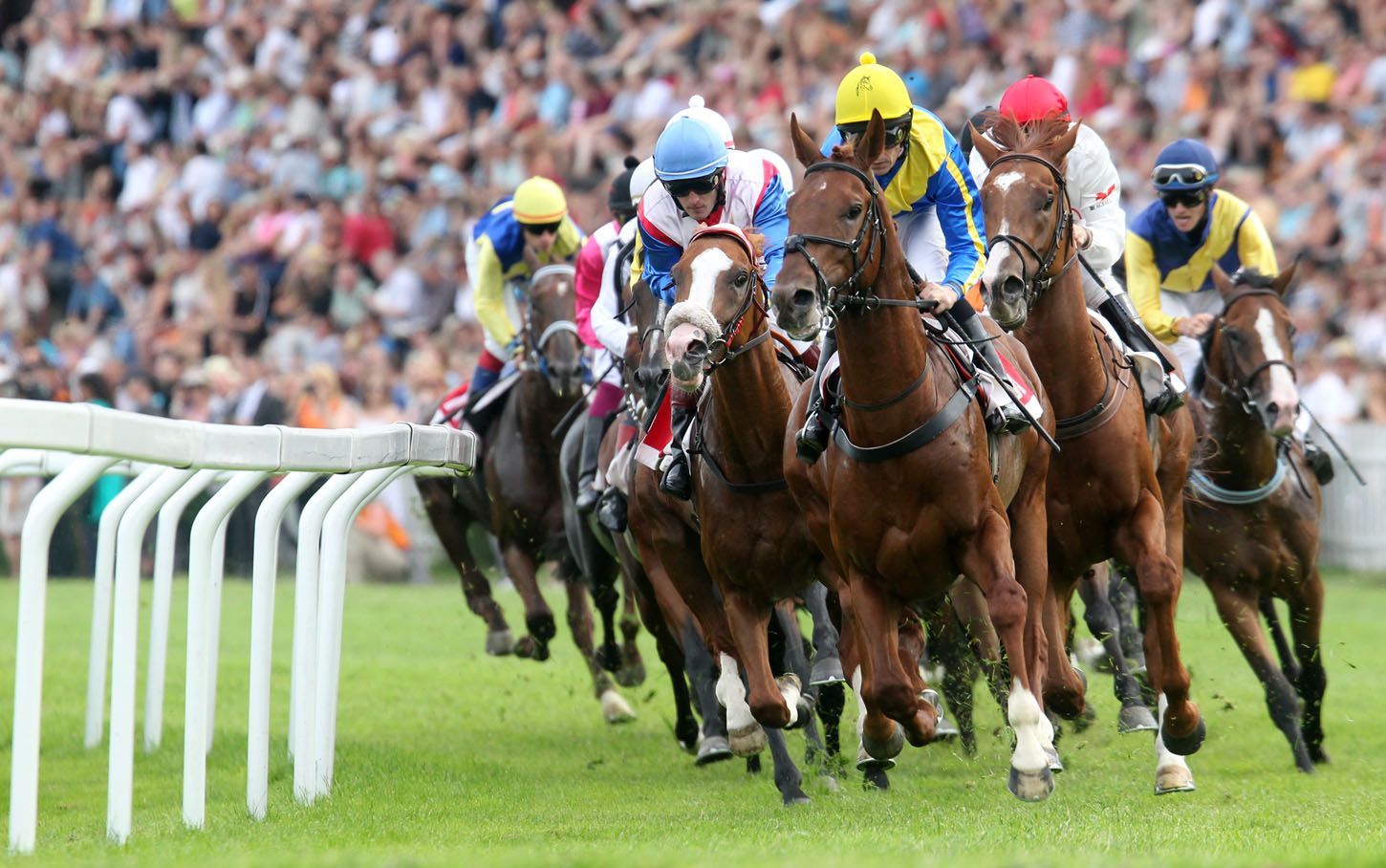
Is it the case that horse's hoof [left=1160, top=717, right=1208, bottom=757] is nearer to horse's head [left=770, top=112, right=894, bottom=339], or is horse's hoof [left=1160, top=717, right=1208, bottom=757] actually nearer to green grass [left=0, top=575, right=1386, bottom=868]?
green grass [left=0, top=575, right=1386, bottom=868]

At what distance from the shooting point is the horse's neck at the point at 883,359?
5.64 meters

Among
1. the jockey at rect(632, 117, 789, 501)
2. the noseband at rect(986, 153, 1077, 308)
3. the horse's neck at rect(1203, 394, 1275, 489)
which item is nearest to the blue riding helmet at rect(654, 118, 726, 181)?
the jockey at rect(632, 117, 789, 501)

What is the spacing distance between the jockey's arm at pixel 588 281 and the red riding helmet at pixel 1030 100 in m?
1.99

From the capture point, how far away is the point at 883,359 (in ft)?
18.5

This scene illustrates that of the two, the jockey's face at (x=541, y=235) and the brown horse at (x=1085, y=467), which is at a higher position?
the jockey's face at (x=541, y=235)

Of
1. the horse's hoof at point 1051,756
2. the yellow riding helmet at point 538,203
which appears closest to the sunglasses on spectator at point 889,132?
the horse's hoof at point 1051,756

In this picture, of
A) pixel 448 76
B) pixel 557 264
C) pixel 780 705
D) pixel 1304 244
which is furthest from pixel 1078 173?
pixel 448 76

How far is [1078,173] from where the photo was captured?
7258 millimetres

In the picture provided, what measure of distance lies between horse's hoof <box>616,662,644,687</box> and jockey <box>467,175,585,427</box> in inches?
59.5

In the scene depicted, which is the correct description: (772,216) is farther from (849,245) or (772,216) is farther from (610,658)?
(610,658)

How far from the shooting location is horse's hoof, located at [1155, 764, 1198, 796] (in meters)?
6.55

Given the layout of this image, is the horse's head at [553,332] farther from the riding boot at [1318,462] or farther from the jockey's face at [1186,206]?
the riding boot at [1318,462]

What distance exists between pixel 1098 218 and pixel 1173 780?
6.96 feet

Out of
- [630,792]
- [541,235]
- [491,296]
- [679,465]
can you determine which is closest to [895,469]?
[679,465]
